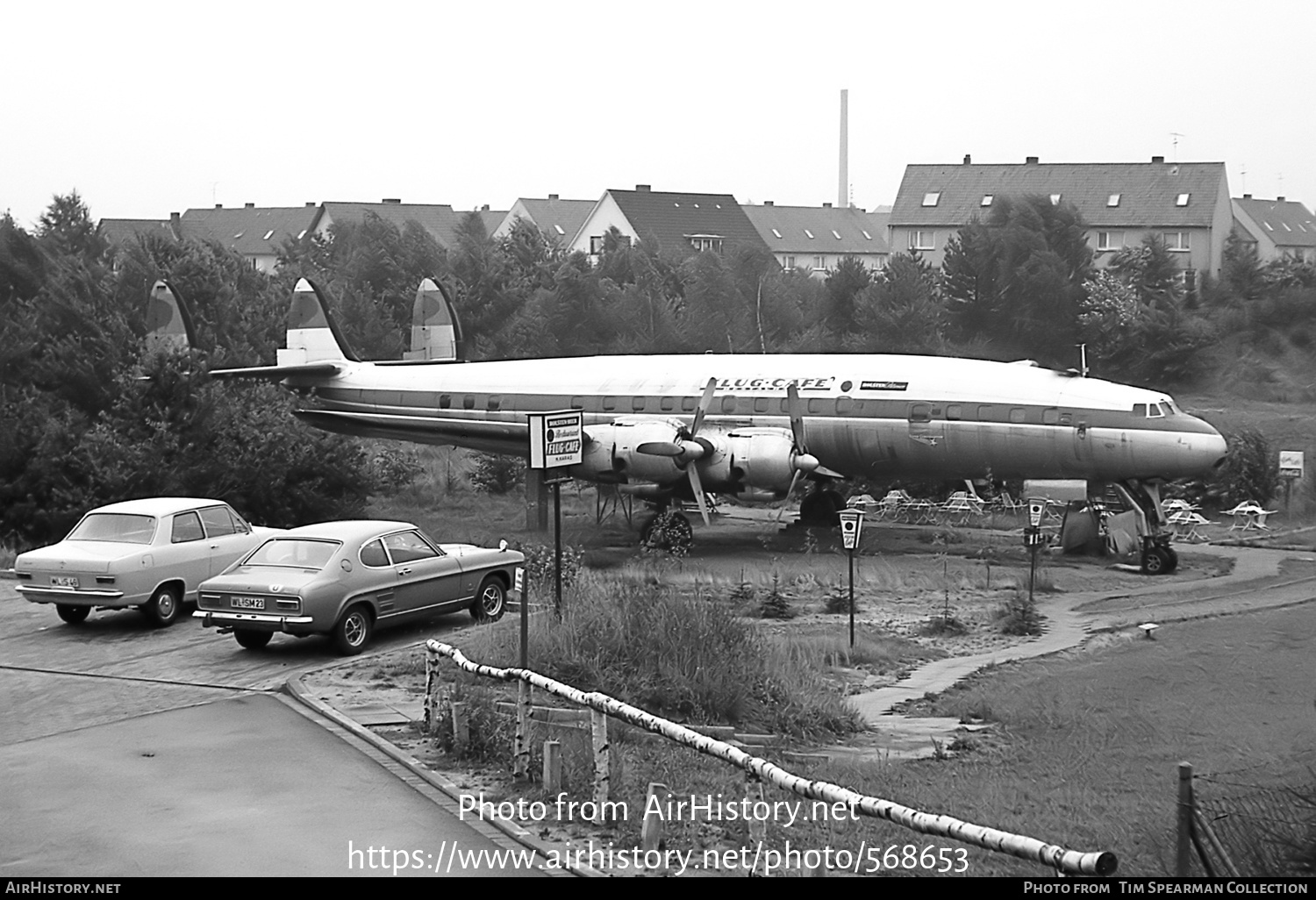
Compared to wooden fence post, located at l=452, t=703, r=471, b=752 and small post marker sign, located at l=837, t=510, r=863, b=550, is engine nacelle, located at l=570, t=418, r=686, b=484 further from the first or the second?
wooden fence post, located at l=452, t=703, r=471, b=752

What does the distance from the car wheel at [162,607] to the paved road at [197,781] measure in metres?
1.26

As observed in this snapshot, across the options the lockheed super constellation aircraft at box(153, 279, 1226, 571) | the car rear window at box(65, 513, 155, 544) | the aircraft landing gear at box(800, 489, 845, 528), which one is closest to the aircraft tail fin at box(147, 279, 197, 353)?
the lockheed super constellation aircraft at box(153, 279, 1226, 571)

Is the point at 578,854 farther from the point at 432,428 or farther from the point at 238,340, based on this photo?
the point at 238,340

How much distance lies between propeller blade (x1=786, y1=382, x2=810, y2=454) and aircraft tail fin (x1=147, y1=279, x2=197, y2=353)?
54.9ft

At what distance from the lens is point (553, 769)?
10320mm

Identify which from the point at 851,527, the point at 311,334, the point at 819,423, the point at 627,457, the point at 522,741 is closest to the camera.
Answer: the point at 522,741

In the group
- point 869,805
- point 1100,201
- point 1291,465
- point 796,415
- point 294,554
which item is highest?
point 1100,201

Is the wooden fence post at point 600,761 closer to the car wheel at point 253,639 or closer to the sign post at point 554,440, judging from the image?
the sign post at point 554,440

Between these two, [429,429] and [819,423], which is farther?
[429,429]

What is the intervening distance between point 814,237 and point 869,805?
9880 cm

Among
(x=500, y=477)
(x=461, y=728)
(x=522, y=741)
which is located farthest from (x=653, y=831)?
(x=500, y=477)

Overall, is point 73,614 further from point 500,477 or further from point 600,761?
point 500,477

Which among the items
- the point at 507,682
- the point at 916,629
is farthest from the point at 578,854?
the point at 916,629

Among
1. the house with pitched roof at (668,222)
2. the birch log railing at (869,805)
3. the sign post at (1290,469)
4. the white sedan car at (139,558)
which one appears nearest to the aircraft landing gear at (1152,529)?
the sign post at (1290,469)
